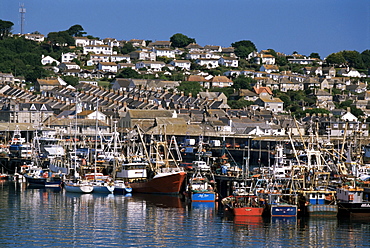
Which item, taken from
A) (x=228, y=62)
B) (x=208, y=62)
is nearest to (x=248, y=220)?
(x=208, y=62)

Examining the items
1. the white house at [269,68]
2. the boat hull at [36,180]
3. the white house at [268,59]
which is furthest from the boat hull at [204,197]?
the white house at [268,59]

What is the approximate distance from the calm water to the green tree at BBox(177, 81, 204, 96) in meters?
76.7

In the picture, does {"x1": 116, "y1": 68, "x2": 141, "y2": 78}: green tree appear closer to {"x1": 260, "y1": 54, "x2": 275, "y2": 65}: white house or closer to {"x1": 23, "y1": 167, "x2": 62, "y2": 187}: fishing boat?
{"x1": 260, "y1": 54, "x2": 275, "y2": 65}: white house

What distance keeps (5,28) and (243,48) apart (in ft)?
161

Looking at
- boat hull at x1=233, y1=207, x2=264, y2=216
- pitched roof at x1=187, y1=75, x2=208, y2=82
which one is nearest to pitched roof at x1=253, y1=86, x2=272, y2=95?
pitched roof at x1=187, y1=75, x2=208, y2=82

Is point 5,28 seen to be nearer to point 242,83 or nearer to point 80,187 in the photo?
point 242,83

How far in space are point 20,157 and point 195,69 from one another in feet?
288

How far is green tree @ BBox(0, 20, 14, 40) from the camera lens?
17450 centimetres

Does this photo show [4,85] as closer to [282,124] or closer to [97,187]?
[282,124]

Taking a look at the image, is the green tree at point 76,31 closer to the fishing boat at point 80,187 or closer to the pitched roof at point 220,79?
the pitched roof at point 220,79

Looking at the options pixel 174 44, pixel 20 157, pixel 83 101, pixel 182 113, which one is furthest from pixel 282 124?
pixel 174 44

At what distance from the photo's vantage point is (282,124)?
340 ft

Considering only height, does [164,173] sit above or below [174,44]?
below

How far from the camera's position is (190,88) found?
136 meters
